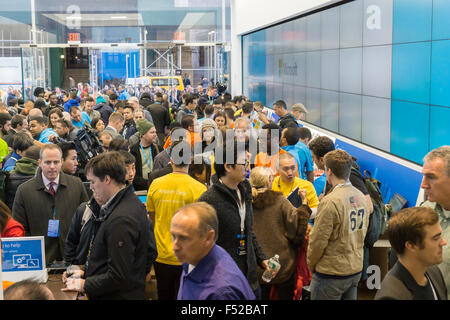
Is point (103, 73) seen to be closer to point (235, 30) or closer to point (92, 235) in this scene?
point (235, 30)

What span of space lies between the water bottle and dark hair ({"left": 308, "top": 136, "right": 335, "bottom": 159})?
4.48 feet

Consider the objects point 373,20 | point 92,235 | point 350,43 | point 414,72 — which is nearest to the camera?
point 92,235

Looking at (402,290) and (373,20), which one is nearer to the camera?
(402,290)

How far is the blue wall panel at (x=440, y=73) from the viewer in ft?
20.0

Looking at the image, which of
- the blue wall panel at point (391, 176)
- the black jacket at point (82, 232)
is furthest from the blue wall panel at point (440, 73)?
the black jacket at point (82, 232)

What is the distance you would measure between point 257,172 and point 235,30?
18803mm

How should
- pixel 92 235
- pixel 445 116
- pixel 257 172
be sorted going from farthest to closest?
pixel 445 116 → pixel 257 172 → pixel 92 235

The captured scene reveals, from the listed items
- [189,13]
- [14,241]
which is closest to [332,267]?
[14,241]

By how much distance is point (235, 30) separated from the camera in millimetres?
22266

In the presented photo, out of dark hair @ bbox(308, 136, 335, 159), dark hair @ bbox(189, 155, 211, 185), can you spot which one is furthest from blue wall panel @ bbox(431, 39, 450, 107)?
dark hair @ bbox(189, 155, 211, 185)

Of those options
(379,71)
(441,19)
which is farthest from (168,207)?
(379,71)

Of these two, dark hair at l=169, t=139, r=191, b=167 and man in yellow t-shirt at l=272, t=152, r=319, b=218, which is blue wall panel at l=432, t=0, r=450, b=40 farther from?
dark hair at l=169, t=139, r=191, b=167

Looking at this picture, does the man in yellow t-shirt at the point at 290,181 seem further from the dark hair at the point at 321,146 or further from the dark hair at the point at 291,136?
the dark hair at the point at 291,136

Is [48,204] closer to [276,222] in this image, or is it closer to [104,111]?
[276,222]
